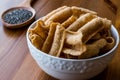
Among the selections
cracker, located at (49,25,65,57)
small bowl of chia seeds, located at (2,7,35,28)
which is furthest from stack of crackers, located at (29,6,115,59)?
small bowl of chia seeds, located at (2,7,35,28)

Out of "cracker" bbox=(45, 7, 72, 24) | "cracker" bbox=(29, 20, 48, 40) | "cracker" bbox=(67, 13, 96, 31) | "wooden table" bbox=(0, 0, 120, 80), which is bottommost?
"wooden table" bbox=(0, 0, 120, 80)

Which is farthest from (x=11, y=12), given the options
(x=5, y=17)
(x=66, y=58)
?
(x=66, y=58)

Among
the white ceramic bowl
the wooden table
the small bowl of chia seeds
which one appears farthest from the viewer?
the small bowl of chia seeds

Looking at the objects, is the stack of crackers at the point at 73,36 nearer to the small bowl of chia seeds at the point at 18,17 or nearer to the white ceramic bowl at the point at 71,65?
the white ceramic bowl at the point at 71,65

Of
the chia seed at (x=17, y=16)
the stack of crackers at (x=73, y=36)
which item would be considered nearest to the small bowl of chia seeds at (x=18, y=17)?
the chia seed at (x=17, y=16)

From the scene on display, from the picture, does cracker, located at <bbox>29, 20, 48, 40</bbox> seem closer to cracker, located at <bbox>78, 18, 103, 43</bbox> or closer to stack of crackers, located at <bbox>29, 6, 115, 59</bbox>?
stack of crackers, located at <bbox>29, 6, 115, 59</bbox>

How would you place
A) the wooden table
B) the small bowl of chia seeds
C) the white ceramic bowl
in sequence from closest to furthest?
the white ceramic bowl
the wooden table
the small bowl of chia seeds
